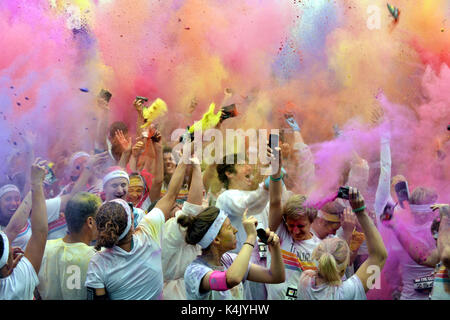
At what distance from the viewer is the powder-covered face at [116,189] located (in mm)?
3807

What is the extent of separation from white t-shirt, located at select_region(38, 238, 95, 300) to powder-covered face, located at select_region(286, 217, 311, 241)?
1349mm

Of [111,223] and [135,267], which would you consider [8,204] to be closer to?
[111,223]

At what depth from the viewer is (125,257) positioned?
11.2 feet

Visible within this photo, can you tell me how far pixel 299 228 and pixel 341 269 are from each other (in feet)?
1.40

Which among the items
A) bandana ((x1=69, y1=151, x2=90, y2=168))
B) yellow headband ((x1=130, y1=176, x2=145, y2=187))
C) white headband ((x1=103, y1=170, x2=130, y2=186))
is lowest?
yellow headband ((x1=130, y1=176, x2=145, y2=187))

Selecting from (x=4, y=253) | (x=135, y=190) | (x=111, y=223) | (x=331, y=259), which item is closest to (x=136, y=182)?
(x=135, y=190)

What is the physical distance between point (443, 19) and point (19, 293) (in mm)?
3814

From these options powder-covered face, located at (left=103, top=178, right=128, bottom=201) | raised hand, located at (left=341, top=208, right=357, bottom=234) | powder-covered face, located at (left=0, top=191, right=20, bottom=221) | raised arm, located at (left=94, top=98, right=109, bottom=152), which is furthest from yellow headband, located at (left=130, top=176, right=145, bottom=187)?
raised hand, located at (left=341, top=208, right=357, bottom=234)

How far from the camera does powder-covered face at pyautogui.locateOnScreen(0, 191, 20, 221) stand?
3.88m

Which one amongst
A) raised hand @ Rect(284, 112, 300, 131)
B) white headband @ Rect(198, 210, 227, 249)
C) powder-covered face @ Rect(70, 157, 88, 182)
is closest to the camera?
white headband @ Rect(198, 210, 227, 249)

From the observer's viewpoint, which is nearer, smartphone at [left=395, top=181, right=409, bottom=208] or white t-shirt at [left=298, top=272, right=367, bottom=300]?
white t-shirt at [left=298, top=272, right=367, bottom=300]

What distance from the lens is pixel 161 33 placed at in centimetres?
424

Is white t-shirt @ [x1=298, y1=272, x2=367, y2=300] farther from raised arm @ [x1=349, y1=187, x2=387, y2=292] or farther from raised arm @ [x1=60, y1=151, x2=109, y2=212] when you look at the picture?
raised arm @ [x1=60, y1=151, x2=109, y2=212]

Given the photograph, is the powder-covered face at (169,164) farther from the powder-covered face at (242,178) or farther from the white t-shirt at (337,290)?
the white t-shirt at (337,290)
